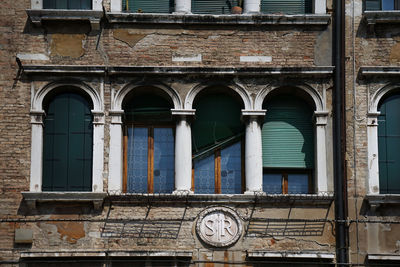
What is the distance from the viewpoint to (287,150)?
15.4 meters

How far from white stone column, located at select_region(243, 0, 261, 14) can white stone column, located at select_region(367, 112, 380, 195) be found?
8.94 ft

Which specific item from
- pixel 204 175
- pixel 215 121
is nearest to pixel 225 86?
Answer: pixel 215 121

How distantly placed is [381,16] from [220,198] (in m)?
4.23

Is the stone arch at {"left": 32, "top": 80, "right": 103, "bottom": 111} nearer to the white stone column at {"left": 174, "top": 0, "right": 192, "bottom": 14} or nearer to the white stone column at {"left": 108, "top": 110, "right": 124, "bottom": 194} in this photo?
the white stone column at {"left": 108, "top": 110, "right": 124, "bottom": 194}

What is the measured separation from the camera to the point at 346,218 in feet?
48.1

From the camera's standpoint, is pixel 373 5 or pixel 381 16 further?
pixel 373 5

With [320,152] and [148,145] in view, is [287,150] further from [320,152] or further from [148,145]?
[148,145]

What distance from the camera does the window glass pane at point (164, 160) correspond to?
15258mm

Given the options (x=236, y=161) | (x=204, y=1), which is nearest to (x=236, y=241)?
(x=236, y=161)

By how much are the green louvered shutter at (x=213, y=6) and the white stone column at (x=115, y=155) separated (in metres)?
2.40

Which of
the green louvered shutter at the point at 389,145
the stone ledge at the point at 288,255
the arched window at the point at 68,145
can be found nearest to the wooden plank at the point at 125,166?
the arched window at the point at 68,145

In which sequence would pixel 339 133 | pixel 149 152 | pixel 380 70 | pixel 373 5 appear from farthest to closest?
pixel 373 5 → pixel 149 152 → pixel 380 70 → pixel 339 133

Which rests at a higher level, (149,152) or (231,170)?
(149,152)

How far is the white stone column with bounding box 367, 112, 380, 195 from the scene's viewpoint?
14820mm
